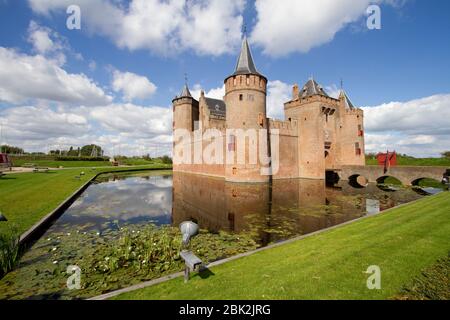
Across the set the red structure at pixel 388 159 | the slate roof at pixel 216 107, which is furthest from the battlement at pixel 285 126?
the red structure at pixel 388 159

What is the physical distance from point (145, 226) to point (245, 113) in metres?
→ 17.1

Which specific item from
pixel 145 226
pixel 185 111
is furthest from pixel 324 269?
pixel 185 111

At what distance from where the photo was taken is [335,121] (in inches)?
1153

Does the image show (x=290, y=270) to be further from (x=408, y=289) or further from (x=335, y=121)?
(x=335, y=121)

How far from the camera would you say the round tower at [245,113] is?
22969 millimetres

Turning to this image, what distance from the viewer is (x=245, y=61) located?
24406 millimetres

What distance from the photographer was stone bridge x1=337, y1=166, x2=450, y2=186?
19016 millimetres

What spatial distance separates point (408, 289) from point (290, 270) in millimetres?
1801

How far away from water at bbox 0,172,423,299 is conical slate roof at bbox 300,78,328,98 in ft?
56.4

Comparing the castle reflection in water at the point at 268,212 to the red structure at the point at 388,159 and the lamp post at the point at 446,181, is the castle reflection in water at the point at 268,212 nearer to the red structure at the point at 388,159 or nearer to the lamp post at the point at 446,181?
the lamp post at the point at 446,181

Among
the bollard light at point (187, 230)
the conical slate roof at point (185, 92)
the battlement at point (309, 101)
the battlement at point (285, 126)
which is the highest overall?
the conical slate roof at point (185, 92)

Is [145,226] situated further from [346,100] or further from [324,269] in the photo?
[346,100]

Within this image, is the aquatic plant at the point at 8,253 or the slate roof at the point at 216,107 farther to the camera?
the slate roof at the point at 216,107
